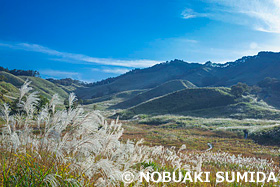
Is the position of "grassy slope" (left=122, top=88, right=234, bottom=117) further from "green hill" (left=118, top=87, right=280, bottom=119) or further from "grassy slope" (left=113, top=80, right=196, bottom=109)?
"grassy slope" (left=113, top=80, right=196, bottom=109)

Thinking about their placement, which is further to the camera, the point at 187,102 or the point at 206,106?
the point at 187,102

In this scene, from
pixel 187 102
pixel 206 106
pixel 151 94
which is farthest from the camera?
pixel 151 94

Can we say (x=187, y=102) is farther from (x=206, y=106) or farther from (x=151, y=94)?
(x=151, y=94)

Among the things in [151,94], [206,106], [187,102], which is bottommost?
[206,106]

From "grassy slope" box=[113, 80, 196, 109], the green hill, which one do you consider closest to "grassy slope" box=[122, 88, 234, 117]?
the green hill

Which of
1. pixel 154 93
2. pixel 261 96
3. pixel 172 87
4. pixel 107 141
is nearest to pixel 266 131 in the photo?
pixel 107 141

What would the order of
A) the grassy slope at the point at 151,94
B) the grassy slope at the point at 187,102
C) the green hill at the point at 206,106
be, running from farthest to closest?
the grassy slope at the point at 151,94
the grassy slope at the point at 187,102
the green hill at the point at 206,106

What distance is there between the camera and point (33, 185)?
2.92 meters

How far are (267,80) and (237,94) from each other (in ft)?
168

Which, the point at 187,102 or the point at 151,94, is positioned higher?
the point at 151,94

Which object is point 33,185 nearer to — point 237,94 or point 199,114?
point 199,114

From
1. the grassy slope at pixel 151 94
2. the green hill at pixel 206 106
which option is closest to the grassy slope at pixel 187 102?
the green hill at pixel 206 106

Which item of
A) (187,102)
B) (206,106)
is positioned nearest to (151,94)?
(187,102)

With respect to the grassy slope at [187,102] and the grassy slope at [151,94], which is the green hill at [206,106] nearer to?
the grassy slope at [187,102]
